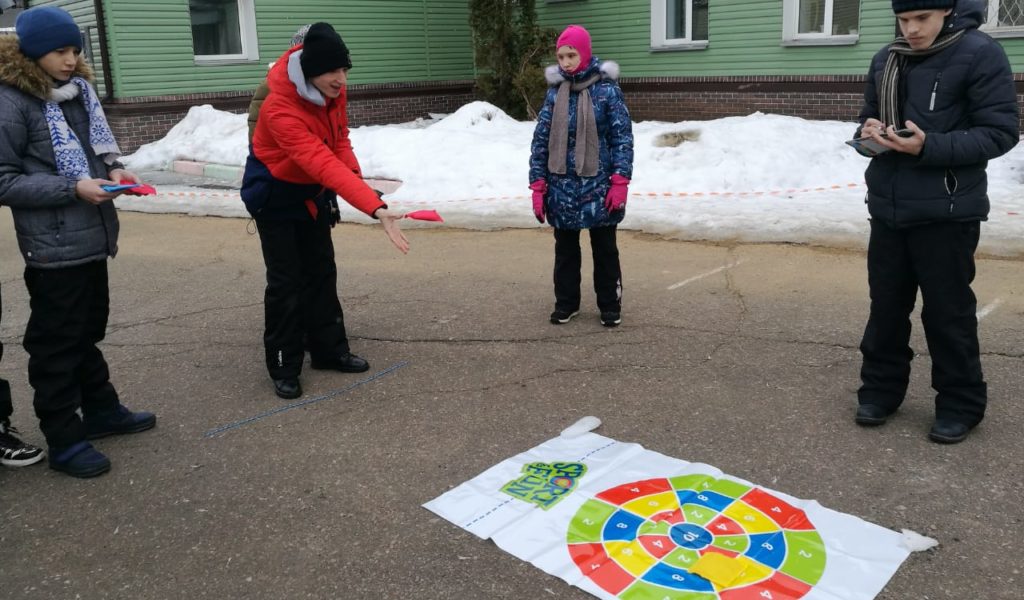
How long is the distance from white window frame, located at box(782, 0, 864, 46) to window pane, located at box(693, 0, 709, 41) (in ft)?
5.55

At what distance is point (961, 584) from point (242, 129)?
14105 mm

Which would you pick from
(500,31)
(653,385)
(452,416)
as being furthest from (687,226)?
(500,31)

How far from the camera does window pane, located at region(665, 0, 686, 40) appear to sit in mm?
16328

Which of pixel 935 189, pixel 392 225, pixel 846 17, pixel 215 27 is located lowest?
pixel 392 225

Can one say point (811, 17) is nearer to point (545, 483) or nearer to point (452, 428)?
point (452, 428)

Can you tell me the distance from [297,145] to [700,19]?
1311cm

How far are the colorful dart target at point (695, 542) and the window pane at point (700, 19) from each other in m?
13.7

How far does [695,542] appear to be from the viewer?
10.4 ft

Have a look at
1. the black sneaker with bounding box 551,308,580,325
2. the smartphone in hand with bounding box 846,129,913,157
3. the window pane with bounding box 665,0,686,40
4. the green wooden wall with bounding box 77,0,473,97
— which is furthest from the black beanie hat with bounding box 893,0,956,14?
the green wooden wall with bounding box 77,0,473,97

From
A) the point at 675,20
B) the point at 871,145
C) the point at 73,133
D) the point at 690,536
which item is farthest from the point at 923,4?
the point at 675,20

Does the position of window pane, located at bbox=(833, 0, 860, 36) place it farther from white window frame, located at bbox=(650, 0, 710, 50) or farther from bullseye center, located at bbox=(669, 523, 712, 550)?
bullseye center, located at bbox=(669, 523, 712, 550)

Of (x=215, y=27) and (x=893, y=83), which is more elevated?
(x=215, y=27)

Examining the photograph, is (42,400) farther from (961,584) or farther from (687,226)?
(687,226)

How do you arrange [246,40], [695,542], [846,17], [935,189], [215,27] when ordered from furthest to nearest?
[246,40], [215,27], [846,17], [935,189], [695,542]
